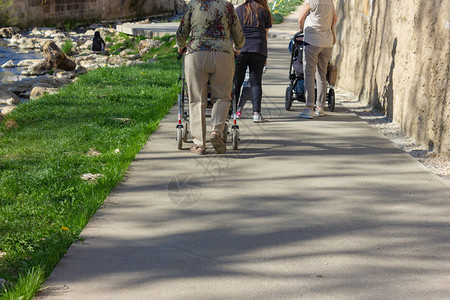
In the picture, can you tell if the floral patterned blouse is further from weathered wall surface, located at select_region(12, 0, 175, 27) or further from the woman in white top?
weathered wall surface, located at select_region(12, 0, 175, 27)

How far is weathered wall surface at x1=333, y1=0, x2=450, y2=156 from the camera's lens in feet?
24.9

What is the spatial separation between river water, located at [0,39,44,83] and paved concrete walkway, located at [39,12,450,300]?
52.4ft

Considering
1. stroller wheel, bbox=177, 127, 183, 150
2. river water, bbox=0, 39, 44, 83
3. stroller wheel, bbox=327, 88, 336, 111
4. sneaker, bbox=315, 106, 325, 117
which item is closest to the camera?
stroller wheel, bbox=177, 127, 183, 150

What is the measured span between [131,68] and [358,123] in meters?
8.05

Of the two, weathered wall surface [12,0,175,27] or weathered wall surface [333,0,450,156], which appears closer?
weathered wall surface [333,0,450,156]

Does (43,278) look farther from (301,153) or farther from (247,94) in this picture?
(247,94)

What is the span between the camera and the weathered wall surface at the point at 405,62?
24.9ft

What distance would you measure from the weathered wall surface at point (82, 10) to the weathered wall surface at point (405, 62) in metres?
28.7

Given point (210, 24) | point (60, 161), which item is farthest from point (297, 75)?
point (60, 161)

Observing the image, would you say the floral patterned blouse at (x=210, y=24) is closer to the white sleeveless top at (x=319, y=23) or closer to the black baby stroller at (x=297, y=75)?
the white sleeveless top at (x=319, y=23)

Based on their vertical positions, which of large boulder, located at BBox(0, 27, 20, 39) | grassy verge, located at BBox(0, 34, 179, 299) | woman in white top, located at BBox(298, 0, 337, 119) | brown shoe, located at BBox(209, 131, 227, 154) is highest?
woman in white top, located at BBox(298, 0, 337, 119)

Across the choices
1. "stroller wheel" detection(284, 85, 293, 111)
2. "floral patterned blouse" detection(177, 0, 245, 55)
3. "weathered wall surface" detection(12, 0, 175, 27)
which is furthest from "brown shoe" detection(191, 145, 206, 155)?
"weathered wall surface" detection(12, 0, 175, 27)

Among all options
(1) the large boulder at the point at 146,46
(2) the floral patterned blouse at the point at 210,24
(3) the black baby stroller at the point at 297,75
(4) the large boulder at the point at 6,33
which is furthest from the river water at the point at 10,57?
(2) the floral patterned blouse at the point at 210,24

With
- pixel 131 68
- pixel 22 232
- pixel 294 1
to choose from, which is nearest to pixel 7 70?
pixel 131 68
